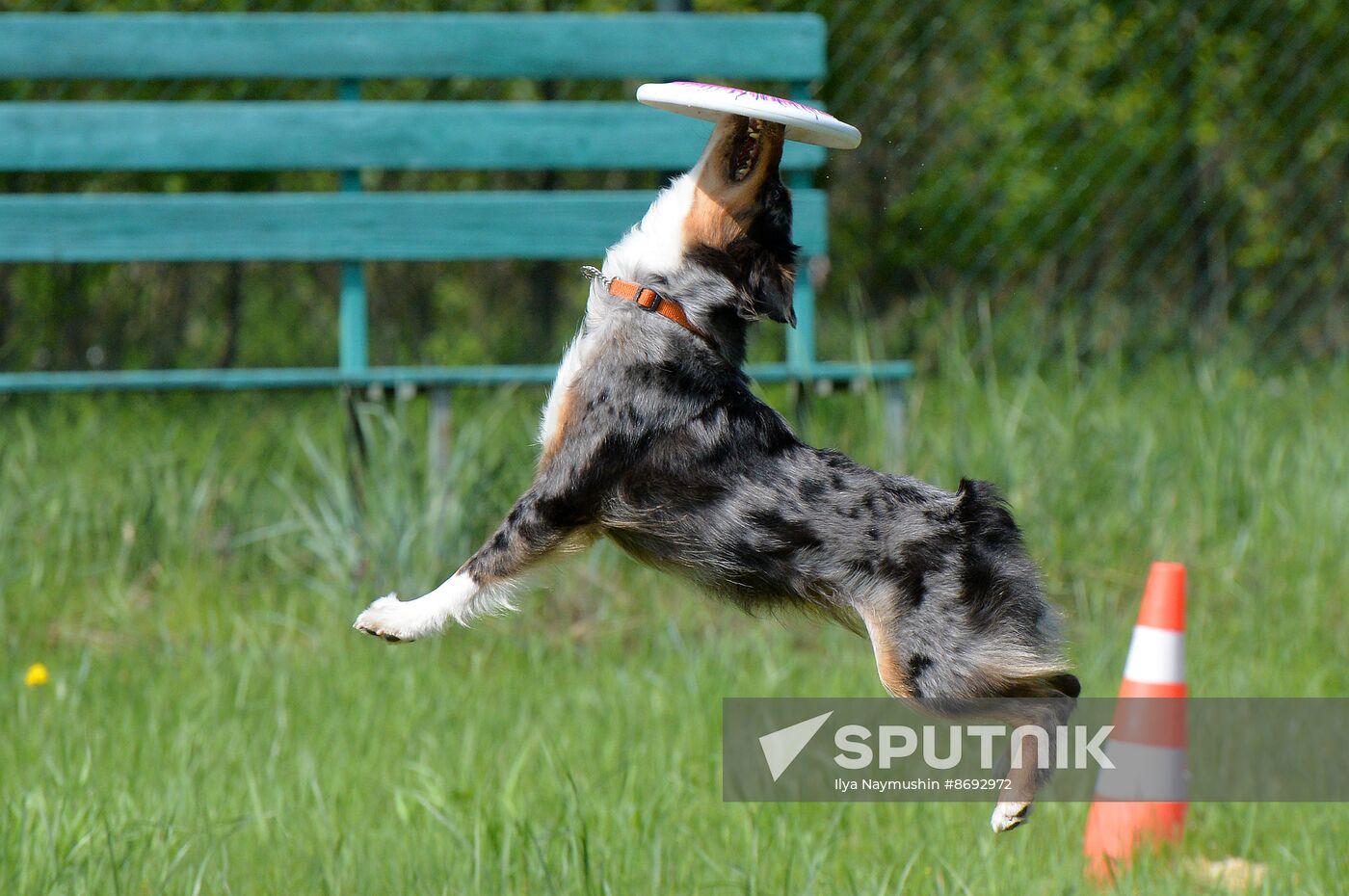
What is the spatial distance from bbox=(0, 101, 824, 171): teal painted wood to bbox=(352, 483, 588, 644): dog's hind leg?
386cm

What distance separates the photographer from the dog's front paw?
1.65 meters

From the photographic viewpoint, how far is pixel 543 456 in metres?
1.72

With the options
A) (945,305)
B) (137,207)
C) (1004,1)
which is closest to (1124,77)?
(1004,1)

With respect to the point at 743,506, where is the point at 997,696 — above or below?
below

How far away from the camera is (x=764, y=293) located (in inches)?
65.2

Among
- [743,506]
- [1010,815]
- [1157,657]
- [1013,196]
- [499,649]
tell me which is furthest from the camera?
[1013,196]

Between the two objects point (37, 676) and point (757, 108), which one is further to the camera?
point (37, 676)

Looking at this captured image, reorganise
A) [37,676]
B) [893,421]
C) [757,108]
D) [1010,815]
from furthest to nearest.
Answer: [893,421], [37,676], [1010,815], [757,108]

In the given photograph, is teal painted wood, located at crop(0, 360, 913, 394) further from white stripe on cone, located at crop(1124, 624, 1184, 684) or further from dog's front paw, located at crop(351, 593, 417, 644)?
dog's front paw, located at crop(351, 593, 417, 644)

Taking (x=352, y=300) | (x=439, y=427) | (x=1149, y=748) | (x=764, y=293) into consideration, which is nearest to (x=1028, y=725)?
(x=764, y=293)

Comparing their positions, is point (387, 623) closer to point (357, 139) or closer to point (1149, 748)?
point (1149, 748)

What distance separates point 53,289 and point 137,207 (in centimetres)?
299

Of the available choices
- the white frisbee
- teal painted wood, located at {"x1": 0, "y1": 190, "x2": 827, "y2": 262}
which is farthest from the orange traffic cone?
teal painted wood, located at {"x1": 0, "y1": 190, "x2": 827, "y2": 262}

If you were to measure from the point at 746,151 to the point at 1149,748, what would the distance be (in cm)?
224
